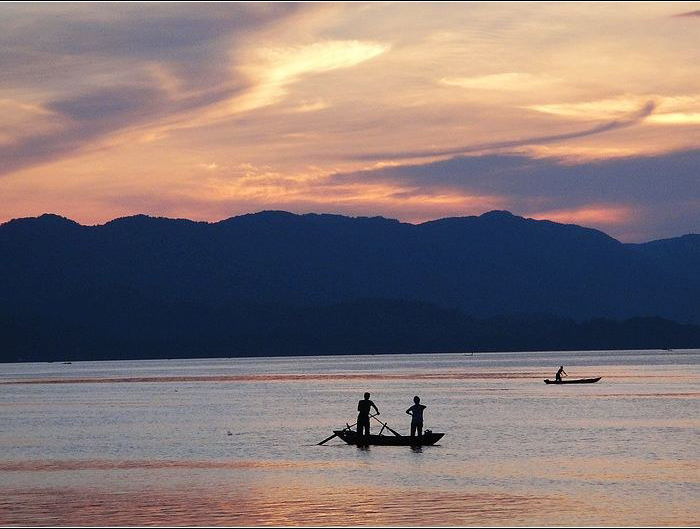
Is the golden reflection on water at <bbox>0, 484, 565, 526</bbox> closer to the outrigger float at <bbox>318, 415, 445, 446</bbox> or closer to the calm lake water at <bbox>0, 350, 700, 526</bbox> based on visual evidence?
the calm lake water at <bbox>0, 350, 700, 526</bbox>

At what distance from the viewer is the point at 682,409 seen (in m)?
87.8

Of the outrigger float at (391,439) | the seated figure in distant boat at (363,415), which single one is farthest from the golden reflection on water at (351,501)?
the outrigger float at (391,439)

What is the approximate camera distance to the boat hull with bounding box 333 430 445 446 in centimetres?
5569

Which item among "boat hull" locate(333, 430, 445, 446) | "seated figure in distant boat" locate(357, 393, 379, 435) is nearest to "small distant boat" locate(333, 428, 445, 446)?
"boat hull" locate(333, 430, 445, 446)

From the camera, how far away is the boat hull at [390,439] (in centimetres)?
5569

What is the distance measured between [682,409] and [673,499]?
171 feet

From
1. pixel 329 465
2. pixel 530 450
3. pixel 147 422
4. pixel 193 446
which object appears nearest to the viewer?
pixel 329 465

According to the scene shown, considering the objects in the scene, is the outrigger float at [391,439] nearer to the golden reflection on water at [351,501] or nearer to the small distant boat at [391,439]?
the small distant boat at [391,439]

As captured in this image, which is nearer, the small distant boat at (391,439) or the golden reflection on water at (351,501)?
the golden reflection on water at (351,501)

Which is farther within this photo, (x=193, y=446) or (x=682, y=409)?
(x=682, y=409)

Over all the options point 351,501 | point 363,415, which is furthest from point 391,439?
point 351,501

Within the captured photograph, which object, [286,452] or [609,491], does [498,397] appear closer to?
[286,452]

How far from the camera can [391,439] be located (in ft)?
184

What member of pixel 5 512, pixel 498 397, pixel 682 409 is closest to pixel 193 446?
pixel 5 512
